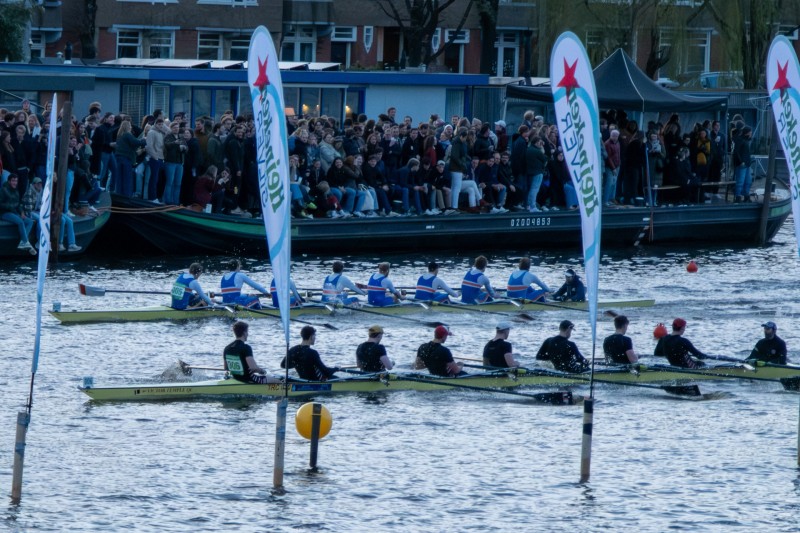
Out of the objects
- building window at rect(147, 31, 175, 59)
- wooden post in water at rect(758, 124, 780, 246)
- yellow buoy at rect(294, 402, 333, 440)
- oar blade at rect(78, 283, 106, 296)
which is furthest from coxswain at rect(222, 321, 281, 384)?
building window at rect(147, 31, 175, 59)

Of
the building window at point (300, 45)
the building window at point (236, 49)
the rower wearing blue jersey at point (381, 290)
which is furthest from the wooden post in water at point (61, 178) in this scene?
the building window at point (300, 45)

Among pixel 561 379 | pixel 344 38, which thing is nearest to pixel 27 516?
pixel 561 379

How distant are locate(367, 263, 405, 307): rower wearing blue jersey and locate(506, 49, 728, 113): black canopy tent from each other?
1223 centimetres

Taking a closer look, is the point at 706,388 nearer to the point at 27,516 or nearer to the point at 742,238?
the point at 27,516

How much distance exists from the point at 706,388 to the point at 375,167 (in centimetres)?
1488

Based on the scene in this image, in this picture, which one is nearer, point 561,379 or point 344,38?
point 561,379

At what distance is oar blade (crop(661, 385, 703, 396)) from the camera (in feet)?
78.0

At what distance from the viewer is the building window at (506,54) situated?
73375 mm

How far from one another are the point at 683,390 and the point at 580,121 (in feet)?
25.6

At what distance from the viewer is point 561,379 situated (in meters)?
23.8

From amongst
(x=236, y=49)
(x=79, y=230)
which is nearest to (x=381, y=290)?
(x=79, y=230)

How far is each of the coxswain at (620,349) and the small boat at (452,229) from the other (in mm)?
14016

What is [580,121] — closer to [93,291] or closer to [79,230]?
[93,291]

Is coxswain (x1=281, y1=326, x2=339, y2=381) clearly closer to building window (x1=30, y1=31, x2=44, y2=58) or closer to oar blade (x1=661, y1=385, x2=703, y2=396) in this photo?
oar blade (x1=661, y1=385, x2=703, y2=396)
